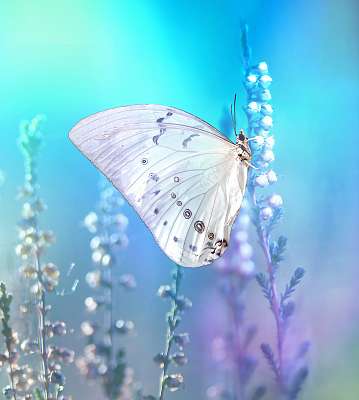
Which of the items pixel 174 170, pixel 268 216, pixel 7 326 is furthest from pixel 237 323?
pixel 7 326

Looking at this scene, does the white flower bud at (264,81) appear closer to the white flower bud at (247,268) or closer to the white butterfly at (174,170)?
the white butterfly at (174,170)

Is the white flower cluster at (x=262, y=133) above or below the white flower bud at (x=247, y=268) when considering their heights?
above

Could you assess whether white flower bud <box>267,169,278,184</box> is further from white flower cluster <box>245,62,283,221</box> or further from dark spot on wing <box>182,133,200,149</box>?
dark spot on wing <box>182,133,200,149</box>

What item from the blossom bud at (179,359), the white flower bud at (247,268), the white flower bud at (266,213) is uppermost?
the white flower bud at (266,213)

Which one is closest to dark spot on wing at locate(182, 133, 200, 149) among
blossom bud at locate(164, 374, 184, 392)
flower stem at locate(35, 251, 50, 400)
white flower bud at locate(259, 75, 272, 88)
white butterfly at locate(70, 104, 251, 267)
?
white butterfly at locate(70, 104, 251, 267)

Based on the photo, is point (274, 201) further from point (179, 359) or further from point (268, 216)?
point (179, 359)

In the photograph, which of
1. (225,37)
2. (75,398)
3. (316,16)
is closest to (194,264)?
(75,398)

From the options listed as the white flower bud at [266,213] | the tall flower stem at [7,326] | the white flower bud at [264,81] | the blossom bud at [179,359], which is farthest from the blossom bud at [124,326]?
the white flower bud at [264,81]
